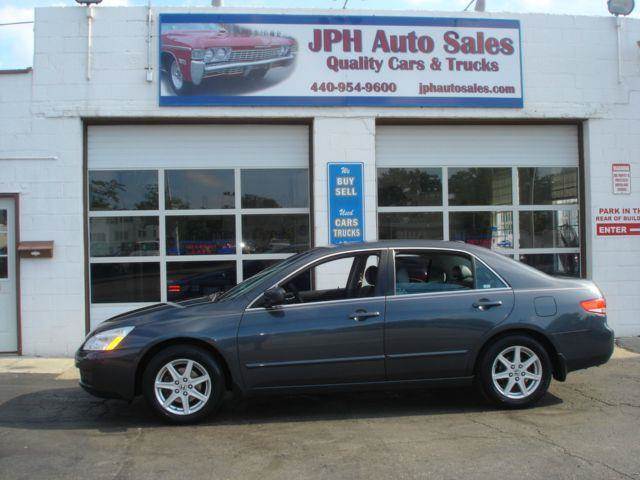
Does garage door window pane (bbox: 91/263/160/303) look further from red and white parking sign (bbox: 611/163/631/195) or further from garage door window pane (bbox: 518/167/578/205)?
red and white parking sign (bbox: 611/163/631/195)

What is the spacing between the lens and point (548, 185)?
10008mm

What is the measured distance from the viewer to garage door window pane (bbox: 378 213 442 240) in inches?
382

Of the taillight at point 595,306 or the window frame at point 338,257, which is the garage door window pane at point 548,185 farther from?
the window frame at point 338,257

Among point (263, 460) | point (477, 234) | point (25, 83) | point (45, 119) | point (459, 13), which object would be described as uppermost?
point (459, 13)

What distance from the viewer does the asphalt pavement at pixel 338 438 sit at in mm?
4273

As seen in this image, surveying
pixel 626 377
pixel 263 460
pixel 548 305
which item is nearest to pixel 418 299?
pixel 548 305

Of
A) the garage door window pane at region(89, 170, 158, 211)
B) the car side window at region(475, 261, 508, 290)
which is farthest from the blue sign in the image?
the car side window at region(475, 261, 508, 290)

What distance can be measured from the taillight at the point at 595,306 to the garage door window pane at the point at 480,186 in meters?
4.20

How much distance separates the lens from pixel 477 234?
990 centimetres

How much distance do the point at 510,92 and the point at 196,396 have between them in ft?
23.1

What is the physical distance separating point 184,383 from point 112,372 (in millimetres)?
642

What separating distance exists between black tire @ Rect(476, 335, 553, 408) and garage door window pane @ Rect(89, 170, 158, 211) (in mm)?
5824

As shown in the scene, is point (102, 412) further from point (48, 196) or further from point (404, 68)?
point (404, 68)

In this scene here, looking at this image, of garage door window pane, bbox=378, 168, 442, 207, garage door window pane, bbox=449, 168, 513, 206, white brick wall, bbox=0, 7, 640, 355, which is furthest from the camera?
garage door window pane, bbox=449, 168, 513, 206
